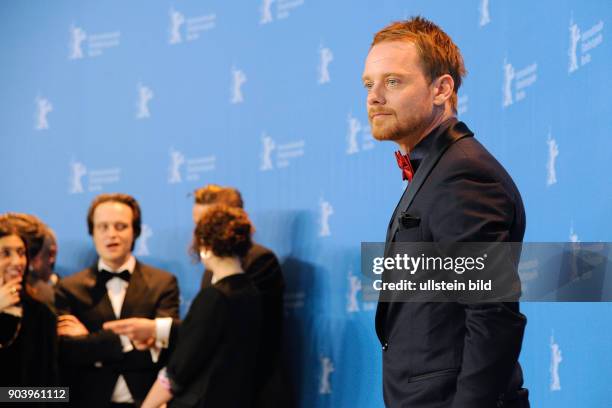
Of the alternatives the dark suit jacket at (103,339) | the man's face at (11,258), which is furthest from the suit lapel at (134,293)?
the man's face at (11,258)

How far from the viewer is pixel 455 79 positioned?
241 cm

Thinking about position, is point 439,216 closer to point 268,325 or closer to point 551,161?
point 551,161

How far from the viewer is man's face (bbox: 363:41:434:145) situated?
2338 millimetres

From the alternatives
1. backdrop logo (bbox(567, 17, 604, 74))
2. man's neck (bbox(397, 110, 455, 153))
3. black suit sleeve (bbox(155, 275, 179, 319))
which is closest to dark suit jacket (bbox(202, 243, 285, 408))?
black suit sleeve (bbox(155, 275, 179, 319))

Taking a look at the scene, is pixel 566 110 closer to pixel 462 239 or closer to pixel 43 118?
pixel 462 239

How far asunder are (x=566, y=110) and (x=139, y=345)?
7.68 ft

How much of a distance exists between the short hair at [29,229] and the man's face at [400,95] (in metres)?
2.57

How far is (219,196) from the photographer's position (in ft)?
15.6

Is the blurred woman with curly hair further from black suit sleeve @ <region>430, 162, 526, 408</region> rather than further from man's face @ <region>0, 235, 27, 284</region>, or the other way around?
black suit sleeve @ <region>430, 162, 526, 408</region>

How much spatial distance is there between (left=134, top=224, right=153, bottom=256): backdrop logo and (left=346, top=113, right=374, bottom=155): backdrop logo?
1.59 metres

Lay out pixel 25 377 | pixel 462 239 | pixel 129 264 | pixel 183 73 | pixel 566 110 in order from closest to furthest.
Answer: pixel 462 239 < pixel 566 110 < pixel 25 377 < pixel 129 264 < pixel 183 73

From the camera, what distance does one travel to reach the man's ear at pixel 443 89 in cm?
237

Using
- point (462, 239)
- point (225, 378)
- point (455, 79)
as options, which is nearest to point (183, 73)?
point (225, 378)

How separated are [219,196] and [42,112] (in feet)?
6.15
